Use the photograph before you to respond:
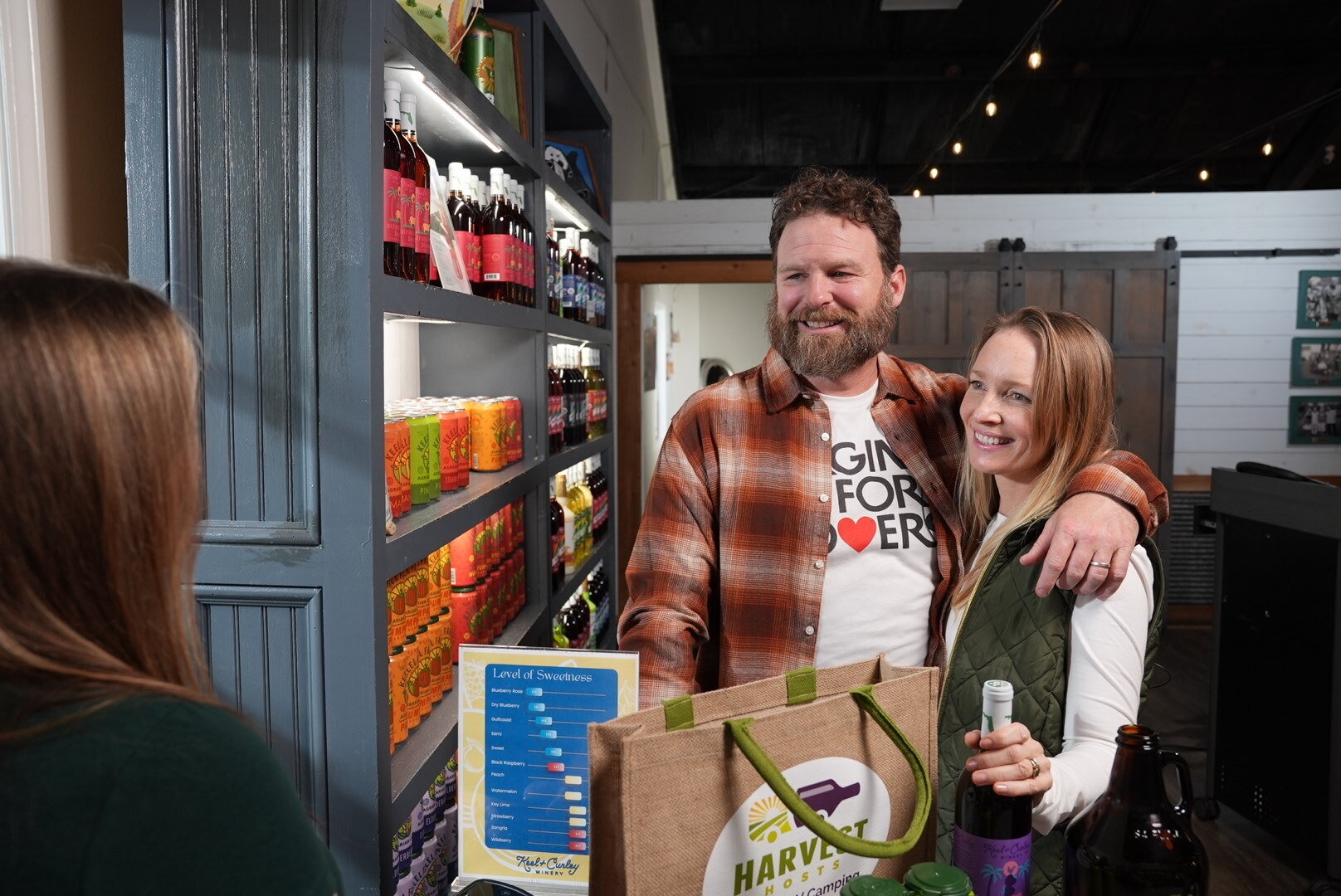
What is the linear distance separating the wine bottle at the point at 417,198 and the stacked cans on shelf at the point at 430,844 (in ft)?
3.26

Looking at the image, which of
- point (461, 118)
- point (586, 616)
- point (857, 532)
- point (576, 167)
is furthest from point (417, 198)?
point (586, 616)

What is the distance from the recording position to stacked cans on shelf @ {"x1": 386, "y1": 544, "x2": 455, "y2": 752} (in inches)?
70.1

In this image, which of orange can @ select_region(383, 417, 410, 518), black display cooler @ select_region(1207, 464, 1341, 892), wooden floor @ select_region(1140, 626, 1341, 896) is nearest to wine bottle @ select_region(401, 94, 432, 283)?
orange can @ select_region(383, 417, 410, 518)

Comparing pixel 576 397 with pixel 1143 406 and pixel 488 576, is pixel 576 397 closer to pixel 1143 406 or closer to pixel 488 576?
pixel 488 576

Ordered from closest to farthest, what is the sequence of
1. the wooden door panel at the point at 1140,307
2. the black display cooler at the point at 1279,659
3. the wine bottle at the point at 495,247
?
the wine bottle at the point at 495,247 < the black display cooler at the point at 1279,659 < the wooden door panel at the point at 1140,307

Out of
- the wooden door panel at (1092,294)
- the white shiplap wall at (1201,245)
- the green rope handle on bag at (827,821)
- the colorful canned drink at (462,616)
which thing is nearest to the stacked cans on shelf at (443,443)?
the colorful canned drink at (462,616)

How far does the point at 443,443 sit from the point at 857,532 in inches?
35.5

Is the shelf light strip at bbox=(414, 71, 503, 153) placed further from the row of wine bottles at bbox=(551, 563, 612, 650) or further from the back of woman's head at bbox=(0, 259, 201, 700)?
the row of wine bottles at bbox=(551, 563, 612, 650)

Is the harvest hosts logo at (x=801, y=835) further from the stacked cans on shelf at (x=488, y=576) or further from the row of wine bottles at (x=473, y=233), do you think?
the stacked cans on shelf at (x=488, y=576)

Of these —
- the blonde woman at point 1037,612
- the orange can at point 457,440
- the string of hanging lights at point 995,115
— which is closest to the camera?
the blonde woman at point 1037,612

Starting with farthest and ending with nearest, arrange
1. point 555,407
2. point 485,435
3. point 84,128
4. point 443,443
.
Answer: point 555,407, point 485,435, point 443,443, point 84,128

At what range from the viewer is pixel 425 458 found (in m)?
1.96

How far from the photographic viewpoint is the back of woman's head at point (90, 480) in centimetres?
67

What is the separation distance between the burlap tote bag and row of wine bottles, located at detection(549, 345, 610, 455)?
2039mm
